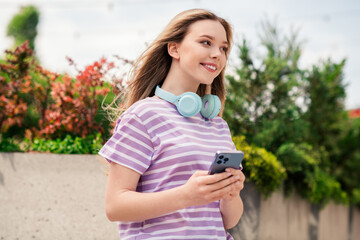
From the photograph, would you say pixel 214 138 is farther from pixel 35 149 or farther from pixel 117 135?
pixel 35 149

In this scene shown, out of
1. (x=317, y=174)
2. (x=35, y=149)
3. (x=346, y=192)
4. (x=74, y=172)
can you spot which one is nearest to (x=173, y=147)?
(x=74, y=172)

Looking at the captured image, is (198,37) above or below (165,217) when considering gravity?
above

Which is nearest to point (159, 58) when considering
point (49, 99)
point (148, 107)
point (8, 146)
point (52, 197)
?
point (148, 107)

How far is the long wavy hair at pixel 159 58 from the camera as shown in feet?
5.82

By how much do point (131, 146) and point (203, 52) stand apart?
19.8 inches

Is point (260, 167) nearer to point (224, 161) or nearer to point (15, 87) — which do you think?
point (15, 87)

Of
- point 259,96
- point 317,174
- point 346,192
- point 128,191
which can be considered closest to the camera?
point 128,191

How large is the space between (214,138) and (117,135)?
41 cm

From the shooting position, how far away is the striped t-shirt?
1.47 metres

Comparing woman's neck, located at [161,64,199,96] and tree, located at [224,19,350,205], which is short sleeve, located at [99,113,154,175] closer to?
woman's neck, located at [161,64,199,96]

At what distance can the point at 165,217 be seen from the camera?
150 centimetres

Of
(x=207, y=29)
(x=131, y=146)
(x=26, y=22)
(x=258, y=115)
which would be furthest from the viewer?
(x=26, y=22)

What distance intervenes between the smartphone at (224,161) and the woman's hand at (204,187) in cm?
2

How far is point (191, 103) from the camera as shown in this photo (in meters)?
1.59
